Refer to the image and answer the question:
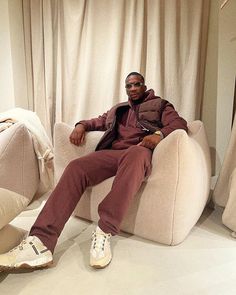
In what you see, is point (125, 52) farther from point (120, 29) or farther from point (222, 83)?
point (222, 83)

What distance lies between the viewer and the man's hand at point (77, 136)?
1908mm

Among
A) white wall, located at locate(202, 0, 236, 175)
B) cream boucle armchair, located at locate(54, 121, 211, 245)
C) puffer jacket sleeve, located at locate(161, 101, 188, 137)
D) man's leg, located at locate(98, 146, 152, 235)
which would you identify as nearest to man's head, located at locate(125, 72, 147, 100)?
puffer jacket sleeve, located at locate(161, 101, 188, 137)

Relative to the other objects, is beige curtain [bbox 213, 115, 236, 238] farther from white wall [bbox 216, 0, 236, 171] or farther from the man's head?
the man's head

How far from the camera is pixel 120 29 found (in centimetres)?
258

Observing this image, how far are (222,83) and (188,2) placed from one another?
2.30 ft

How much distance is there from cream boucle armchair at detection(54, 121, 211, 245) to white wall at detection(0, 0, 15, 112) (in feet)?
5.18

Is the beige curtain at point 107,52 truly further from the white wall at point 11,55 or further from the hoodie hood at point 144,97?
the hoodie hood at point 144,97

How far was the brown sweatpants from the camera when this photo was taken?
1454 mm

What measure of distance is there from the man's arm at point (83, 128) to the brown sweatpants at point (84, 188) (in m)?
0.26

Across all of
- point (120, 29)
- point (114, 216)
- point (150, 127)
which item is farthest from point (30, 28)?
point (114, 216)

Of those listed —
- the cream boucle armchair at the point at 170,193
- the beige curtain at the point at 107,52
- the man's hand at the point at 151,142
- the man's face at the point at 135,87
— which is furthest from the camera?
the beige curtain at the point at 107,52

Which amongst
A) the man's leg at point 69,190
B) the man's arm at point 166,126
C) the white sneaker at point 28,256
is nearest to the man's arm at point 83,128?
the man's leg at point 69,190

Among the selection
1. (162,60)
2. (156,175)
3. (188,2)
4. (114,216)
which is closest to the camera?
(114,216)

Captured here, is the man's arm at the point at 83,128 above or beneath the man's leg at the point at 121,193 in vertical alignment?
above
